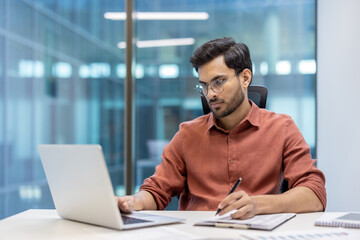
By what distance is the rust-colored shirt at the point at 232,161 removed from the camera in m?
1.77

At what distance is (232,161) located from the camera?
1.80m

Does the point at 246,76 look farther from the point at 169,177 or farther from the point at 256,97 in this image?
the point at 169,177

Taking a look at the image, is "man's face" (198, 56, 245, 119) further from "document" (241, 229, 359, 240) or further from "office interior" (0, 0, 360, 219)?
"office interior" (0, 0, 360, 219)

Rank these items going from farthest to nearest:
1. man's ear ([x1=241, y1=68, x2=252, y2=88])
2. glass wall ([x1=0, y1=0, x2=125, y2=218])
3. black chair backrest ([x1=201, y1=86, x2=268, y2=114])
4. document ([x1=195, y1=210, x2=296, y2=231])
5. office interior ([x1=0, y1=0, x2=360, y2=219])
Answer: glass wall ([x1=0, y1=0, x2=125, y2=218]) → office interior ([x1=0, y1=0, x2=360, y2=219]) → black chair backrest ([x1=201, y1=86, x2=268, y2=114]) → man's ear ([x1=241, y1=68, x2=252, y2=88]) → document ([x1=195, y1=210, x2=296, y2=231])

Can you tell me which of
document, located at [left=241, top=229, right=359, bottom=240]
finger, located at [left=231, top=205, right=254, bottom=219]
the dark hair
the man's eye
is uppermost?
the dark hair

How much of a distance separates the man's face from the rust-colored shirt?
0.08 m

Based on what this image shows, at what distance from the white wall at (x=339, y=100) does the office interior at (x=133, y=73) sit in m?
0.02

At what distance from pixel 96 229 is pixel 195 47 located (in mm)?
2324

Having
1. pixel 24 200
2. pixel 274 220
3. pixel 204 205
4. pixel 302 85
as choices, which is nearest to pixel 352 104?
pixel 302 85

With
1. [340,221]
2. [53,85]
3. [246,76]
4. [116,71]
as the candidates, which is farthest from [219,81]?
[53,85]

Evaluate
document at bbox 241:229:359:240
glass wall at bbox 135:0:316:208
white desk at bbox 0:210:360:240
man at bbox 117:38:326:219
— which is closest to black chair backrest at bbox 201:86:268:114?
man at bbox 117:38:326:219

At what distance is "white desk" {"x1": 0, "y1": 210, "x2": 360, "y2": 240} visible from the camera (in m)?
1.15

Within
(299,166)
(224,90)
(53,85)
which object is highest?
(53,85)

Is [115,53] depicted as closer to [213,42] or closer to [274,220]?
[213,42]
